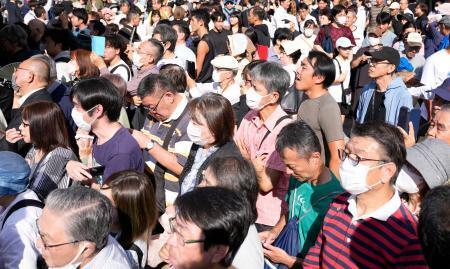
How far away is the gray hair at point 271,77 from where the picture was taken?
15.0 feet

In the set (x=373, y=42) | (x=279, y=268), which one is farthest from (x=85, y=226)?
(x=373, y=42)

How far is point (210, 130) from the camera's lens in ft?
13.4

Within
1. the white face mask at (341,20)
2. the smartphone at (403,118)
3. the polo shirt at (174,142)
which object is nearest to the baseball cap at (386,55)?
the smartphone at (403,118)

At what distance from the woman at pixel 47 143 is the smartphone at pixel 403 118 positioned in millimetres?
2987

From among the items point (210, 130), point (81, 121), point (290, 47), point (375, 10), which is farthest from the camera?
point (375, 10)

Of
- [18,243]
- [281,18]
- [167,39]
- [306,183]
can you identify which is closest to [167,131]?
[306,183]

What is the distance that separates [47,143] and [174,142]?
1.02m

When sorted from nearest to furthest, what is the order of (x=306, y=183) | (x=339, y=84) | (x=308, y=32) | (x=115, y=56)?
(x=306, y=183)
(x=115, y=56)
(x=339, y=84)
(x=308, y=32)

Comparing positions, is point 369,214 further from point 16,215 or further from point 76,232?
point 16,215

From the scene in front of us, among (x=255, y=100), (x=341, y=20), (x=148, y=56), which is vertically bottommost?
(x=341, y=20)

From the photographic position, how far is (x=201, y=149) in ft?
14.0

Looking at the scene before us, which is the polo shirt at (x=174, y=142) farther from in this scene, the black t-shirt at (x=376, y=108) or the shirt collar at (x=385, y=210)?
the black t-shirt at (x=376, y=108)

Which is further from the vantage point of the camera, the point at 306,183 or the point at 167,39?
the point at 167,39

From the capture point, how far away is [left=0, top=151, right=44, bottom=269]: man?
121 inches
